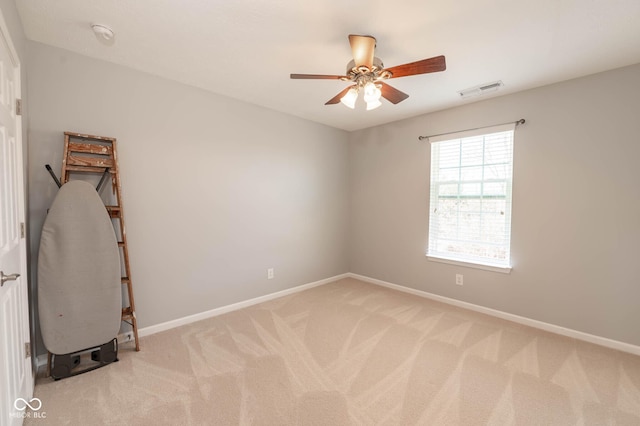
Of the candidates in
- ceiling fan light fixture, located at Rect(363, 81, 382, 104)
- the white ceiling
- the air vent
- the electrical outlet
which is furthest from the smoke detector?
the electrical outlet

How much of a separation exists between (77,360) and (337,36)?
3106mm

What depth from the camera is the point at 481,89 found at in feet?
9.34

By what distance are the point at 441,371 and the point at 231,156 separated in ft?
9.48

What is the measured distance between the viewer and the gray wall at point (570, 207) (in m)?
2.40

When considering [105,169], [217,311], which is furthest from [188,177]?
[217,311]

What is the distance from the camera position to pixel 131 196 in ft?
8.27

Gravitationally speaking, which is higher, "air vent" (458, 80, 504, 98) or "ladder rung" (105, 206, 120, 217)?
"air vent" (458, 80, 504, 98)

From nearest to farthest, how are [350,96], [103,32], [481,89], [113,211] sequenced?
1. [103,32]
2. [350,96]
3. [113,211]
4. [481,89]

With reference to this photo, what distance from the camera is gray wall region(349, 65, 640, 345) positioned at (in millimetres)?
2398

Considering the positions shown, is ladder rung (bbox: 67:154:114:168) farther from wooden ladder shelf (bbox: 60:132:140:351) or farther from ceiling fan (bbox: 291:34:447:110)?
ceiling fan (bbox: 291:34:447:110)

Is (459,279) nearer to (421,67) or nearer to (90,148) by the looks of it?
(421,67)

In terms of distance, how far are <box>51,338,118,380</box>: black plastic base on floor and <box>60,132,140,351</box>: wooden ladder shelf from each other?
0.18 m

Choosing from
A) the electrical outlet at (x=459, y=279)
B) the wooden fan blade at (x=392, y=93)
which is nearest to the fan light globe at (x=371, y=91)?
the wooden fan blade at (x=392, y=93)

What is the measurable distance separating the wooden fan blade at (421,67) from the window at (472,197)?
1.77m
